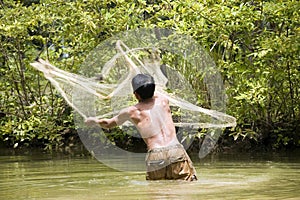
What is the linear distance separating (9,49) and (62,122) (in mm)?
2302

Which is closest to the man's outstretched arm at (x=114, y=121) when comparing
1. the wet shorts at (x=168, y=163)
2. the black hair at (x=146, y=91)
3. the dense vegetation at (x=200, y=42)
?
the black hair at (x=146, y=91)

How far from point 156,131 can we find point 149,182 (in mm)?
709

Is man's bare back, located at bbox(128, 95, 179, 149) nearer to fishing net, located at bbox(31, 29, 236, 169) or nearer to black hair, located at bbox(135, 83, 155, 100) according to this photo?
black hair, located at bbox(135, 83, 155, 100)

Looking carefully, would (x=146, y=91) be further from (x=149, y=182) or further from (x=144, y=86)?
(x=149, y=182)

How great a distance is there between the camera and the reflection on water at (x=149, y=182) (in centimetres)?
776

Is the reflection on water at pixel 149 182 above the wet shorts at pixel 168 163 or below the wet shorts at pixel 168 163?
below

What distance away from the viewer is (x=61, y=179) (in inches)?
396

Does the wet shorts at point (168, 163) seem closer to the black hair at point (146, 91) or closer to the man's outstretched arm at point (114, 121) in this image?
the man's outstretched arm at point (114, 121)

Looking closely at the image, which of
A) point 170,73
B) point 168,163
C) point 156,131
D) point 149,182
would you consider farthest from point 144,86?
point 170,73

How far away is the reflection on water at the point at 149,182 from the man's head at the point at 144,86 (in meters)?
1.05

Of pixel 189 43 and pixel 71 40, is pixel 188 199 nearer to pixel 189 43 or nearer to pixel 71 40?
pixel 189 43

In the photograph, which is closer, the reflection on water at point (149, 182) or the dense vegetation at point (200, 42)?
the reflection on water at point (149, 182)

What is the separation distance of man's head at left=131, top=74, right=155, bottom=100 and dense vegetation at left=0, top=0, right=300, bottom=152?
3.90 meters

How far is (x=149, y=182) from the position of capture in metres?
8.66
